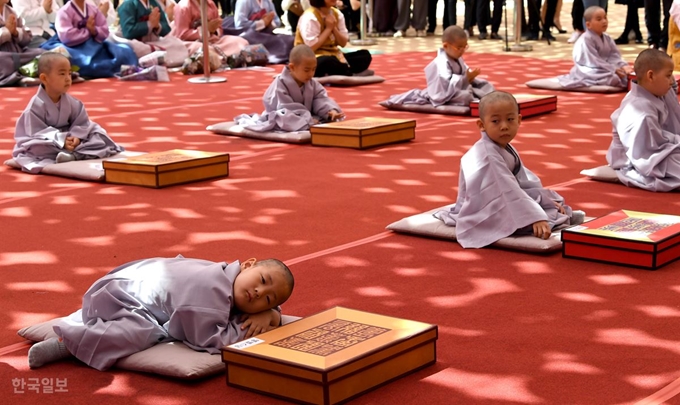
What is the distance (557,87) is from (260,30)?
443cm

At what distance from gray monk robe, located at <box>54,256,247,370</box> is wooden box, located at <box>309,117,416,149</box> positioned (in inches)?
146

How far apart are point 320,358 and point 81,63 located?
9404 millimetres

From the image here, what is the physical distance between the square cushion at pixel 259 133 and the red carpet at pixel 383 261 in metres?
0.09

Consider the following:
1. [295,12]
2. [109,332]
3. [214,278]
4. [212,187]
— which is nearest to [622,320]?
[214,278]

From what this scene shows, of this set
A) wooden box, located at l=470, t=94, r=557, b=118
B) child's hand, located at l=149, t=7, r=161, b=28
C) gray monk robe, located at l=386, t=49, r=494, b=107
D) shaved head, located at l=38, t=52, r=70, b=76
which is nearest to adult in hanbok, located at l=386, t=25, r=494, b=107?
gray monk robe, located at l=386, t=49, r=494, b=107

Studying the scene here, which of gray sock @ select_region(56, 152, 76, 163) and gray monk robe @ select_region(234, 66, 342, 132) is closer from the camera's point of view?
gray sock @ select_region(56, 152, 76, 163)

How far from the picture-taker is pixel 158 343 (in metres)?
3.27

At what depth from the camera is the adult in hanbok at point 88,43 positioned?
37.2 ft

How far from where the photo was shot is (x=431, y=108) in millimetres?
8742

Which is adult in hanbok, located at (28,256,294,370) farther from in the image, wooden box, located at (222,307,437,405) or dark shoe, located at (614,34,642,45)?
dark shoe, located at (614,34,642,45)

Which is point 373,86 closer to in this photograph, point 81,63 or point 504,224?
point 81,63

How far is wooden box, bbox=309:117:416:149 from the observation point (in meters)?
6.99

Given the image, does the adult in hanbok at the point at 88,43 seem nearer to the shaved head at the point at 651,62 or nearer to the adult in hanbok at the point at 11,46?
the adult in hanbok at the point at 11,46

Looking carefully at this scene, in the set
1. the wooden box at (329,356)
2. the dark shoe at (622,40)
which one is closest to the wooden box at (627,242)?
the wooden box at (329,356)
